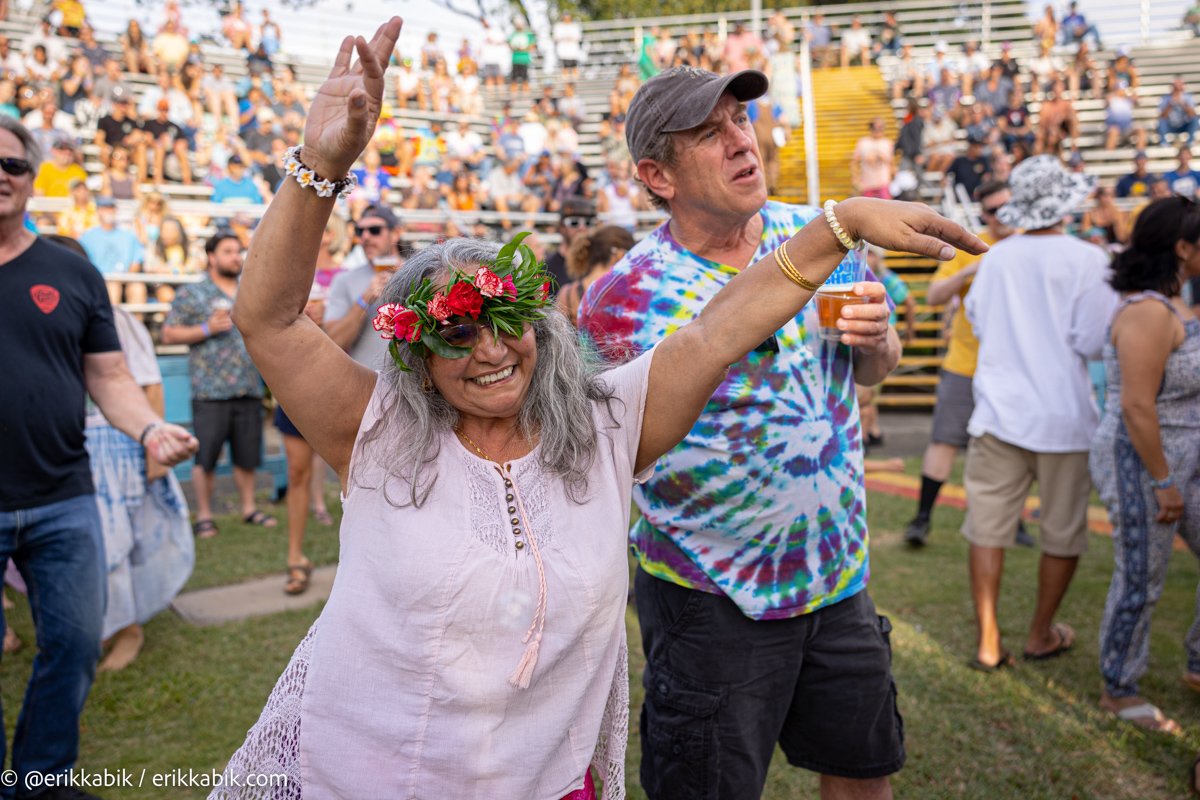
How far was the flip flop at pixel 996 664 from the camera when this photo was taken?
4441 mm

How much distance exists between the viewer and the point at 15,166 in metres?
3.12

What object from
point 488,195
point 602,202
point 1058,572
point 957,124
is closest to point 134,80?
point 488,195

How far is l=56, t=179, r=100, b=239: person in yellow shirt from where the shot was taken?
35.6ft

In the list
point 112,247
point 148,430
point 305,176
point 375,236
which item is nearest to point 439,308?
point 305,176

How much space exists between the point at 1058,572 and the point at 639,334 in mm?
2962

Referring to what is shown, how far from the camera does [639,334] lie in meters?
2.51

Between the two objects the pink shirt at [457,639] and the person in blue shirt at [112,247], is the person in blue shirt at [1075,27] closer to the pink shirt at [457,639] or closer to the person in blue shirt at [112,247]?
the person in blue shirt at [112,247]

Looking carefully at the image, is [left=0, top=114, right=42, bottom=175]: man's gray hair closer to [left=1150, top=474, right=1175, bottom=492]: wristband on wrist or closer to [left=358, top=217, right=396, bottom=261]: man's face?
[left=358, top=217, right=396, bottom=261]: man's face

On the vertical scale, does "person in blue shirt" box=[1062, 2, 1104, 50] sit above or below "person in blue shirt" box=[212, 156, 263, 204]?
above

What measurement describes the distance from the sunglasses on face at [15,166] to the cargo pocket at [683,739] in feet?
8.50

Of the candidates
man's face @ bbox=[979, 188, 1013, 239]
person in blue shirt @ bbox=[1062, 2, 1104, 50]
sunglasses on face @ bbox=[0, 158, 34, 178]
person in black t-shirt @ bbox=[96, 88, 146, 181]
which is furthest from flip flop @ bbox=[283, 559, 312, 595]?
person in blue shirt @ bbox=[1062, 2, 1104, 50]

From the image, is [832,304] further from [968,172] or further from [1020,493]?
[968,172]

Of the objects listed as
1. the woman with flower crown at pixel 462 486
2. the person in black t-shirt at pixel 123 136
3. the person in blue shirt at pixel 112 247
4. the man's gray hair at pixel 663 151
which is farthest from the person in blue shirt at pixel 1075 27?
the woman with flower crown at pixel 462 486

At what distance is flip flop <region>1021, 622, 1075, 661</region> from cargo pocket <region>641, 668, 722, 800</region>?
281 centimetres
